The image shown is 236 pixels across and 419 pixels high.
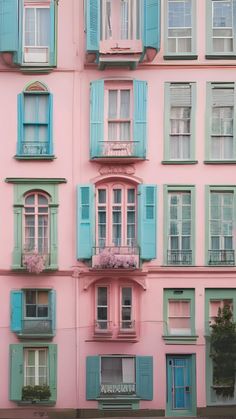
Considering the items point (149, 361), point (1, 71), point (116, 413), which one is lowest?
point (116, 413)

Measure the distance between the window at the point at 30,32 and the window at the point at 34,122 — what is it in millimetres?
924

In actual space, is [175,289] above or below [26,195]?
below

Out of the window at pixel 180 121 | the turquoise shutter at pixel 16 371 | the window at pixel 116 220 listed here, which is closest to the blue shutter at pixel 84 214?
the window at pixel 116 220

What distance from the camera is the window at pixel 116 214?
26469 millimetres

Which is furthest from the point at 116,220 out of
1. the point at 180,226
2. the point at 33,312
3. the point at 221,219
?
the point at 33,312

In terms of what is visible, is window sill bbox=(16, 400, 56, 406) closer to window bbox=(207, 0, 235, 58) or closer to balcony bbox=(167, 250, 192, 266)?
balcony bbox=(167, 250, 192, 266)

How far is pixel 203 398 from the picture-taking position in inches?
1019

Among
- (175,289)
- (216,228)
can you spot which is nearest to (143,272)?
(175,289)

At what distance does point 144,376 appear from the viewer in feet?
84.8

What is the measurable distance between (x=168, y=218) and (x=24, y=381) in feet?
23.3

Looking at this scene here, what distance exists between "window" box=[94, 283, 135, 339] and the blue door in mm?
1717

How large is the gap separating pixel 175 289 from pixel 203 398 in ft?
11.9

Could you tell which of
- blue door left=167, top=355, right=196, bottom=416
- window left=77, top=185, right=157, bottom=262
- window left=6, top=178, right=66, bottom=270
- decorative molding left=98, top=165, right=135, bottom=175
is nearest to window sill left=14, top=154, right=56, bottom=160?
window left=6, top=178, right=66, bottom=270

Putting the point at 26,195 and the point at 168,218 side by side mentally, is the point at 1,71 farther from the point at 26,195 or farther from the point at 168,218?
the point at 168,218
